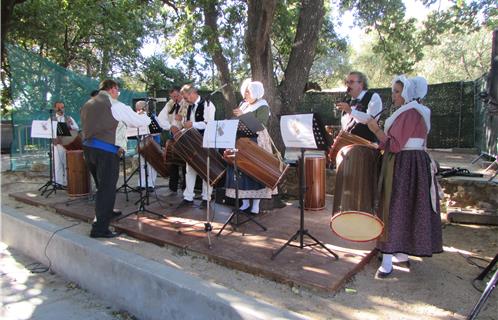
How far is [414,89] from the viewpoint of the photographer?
3.20 m

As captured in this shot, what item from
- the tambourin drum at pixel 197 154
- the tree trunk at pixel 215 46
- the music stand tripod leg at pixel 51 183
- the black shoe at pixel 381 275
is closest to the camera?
the black shoe at pixel 381 275

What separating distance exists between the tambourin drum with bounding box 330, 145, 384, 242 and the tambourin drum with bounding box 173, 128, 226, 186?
73.8 inches

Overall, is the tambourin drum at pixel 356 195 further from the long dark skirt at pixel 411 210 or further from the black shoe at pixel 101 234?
the black shoe at pixel 101 234

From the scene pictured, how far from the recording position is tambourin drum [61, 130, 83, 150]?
6.89m

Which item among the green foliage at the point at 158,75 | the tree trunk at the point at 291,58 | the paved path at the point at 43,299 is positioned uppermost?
the green foliage at the point at 158,75

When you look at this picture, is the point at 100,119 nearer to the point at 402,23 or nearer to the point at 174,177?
the point at 174,177

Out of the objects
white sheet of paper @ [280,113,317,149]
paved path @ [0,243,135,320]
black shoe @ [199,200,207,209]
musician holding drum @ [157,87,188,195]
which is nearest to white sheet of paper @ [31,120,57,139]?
musician holding drum @ [157,87,188,195]

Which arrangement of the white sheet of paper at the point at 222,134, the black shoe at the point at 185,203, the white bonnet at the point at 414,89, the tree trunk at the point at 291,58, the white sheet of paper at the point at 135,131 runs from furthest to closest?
the tree trunk at the point at 291,58
the black shoe at the point at 185,203
the white sheet of paper at the point at 135,131
the white sheet of paper at the point at 222,134
the white bonnet at the point at 414,89

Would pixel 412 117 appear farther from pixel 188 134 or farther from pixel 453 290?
pixel 188 134

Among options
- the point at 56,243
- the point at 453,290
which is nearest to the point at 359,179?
the point at 453,290

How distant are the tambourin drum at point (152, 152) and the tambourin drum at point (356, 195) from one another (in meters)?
3.27

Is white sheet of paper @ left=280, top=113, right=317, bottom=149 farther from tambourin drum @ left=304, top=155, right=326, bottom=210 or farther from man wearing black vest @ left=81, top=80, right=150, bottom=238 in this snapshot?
tambourin drum @ left=304, top=155, right=326, bottom=210

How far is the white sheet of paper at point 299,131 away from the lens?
3412mm

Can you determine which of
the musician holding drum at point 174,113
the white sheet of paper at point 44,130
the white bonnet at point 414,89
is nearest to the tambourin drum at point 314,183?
the musician holding drum at point 174,113
